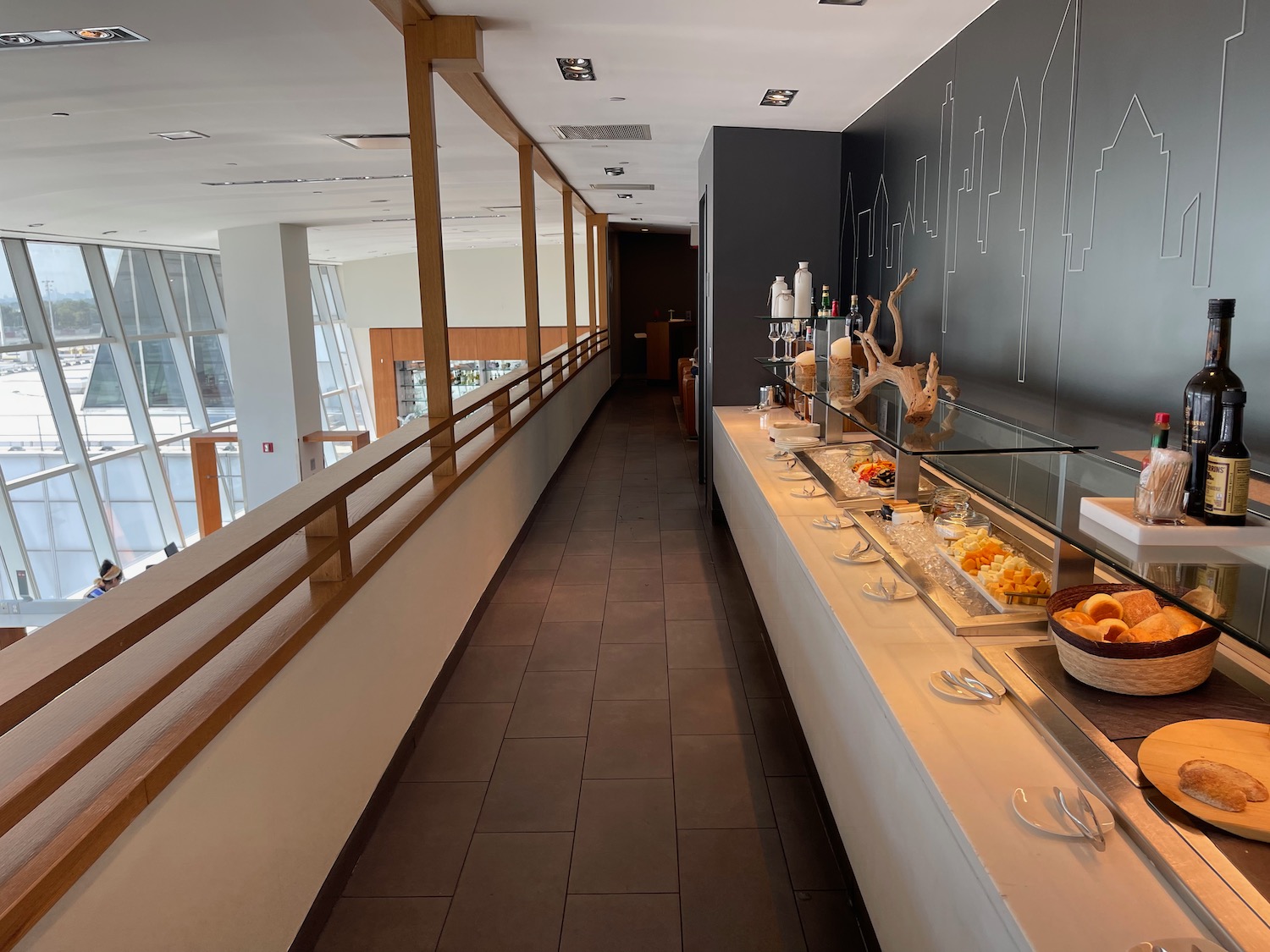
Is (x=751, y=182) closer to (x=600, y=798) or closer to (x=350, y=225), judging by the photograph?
(x=600, y=798)

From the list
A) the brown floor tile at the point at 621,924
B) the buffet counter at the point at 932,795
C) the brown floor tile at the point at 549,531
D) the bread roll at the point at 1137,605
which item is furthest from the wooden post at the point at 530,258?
the bread roll at the point at 1137,605

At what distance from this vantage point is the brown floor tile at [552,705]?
10.4ft

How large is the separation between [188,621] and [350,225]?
1003cm

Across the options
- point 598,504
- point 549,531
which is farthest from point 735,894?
point 598,504

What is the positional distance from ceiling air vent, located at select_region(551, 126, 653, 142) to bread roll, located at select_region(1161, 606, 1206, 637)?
483 cm

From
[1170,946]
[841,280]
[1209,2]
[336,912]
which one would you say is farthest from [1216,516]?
[841,280]

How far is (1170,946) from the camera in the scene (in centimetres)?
105

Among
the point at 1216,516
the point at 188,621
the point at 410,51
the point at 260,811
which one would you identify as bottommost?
the point at 260,811

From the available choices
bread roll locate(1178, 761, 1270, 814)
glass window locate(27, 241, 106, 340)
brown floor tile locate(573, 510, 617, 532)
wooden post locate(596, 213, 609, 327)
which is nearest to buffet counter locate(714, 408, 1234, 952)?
bread roll locate(1178, 761, 1270, 814)

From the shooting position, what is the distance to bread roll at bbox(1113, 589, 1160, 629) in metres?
1.64

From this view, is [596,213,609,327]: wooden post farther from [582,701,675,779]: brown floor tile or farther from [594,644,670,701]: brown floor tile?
[582,701,675,779]: brown floor tile

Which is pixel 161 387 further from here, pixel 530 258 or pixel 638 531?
pixel 638 531

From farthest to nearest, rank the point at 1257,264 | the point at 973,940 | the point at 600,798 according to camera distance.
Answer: the point at 600,798 < the point at 1257,264 < the point at 973,940

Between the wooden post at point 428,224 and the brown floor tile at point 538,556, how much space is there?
140 cm
